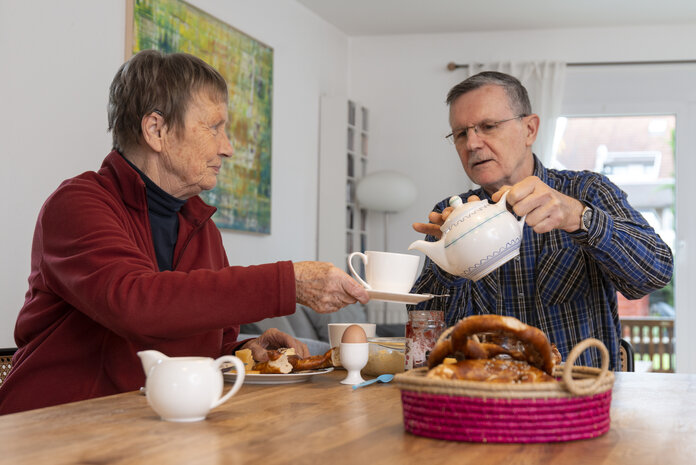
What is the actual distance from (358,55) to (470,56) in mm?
911

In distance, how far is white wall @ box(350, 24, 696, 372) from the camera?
5746 millimetres

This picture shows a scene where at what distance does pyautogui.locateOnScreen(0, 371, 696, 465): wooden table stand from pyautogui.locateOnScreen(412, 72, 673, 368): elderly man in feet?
1.84

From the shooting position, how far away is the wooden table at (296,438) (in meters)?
0.81

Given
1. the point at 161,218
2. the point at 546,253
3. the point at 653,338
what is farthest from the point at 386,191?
the point at 161,218

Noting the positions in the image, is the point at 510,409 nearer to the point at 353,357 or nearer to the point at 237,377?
the point at 237,377

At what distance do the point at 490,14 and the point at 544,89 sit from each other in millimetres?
713

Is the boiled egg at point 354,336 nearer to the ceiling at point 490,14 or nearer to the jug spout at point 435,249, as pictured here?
the jug spout at point 435,249

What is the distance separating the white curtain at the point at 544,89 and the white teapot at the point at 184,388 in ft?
16.3

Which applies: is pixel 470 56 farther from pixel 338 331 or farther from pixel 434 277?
pixel 338 331

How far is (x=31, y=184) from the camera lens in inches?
116

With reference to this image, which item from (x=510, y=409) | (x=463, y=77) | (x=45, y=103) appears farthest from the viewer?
(x=463, y=77)

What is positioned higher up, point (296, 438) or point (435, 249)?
point (435, 249)

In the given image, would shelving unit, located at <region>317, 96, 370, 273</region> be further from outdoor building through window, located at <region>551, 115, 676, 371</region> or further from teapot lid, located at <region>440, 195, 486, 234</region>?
teapot lid, located at <region>440, 195, 486, 234</region>

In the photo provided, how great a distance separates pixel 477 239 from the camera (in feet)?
4.43
